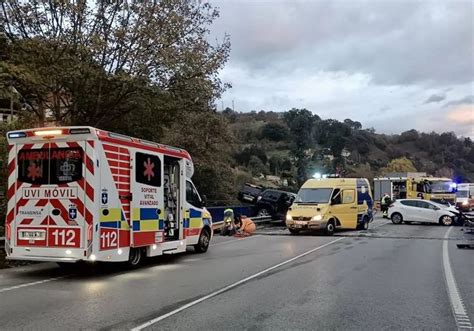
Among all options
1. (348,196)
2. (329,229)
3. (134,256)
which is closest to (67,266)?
(134,256)

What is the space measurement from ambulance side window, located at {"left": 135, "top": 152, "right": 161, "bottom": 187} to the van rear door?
57.8 inches

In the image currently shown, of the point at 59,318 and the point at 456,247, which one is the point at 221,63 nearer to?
the point at 456,247

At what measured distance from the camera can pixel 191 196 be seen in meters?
14.8

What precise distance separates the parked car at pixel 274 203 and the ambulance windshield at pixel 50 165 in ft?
63.3

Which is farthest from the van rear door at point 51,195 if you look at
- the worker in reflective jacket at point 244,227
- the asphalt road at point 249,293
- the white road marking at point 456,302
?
the worker in reflective jacket at point 244,227

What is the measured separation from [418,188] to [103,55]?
3089 centimetres

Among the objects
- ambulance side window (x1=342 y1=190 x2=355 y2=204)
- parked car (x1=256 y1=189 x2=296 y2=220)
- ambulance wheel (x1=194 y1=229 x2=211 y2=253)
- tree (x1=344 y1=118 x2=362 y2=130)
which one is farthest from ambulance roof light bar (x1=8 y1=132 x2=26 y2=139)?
tree (x1=344 y1=118 x2=362 y2=130)

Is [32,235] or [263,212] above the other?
[263,212]

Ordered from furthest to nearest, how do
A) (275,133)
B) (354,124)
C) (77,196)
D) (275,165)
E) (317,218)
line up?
(354,124) < (275,133) < (275,165) < (317,218) < (77,196)

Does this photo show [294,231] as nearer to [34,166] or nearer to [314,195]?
[314,195]

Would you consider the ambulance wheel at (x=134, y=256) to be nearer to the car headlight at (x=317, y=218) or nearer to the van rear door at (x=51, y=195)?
the van rear door at (x=51, y=195)

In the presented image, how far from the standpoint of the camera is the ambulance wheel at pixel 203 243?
1554 cm

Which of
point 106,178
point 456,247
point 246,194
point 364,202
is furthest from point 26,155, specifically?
point 246,194

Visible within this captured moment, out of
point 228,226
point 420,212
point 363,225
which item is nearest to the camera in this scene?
point 228,226
